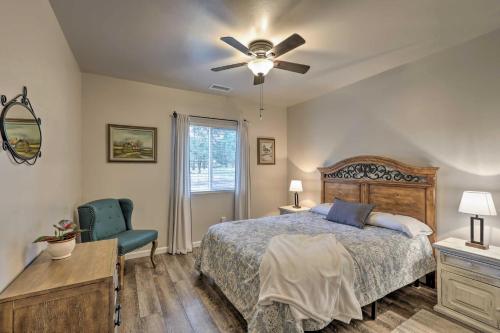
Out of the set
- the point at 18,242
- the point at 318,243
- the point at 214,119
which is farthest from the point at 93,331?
the point at 214,119

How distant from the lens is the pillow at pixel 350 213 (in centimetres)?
292

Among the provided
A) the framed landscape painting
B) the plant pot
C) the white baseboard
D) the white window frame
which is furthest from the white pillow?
the framed landscape painting

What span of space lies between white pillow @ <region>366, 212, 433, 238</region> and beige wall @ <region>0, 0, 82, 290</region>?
327cm

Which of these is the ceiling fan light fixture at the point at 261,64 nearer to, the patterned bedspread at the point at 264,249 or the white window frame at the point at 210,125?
the patterned bedspread at the point at 264,249

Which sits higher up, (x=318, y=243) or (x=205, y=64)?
(x=205, y=64)

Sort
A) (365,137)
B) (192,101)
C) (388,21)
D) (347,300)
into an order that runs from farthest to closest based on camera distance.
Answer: (192,101), (365,137), (388,21), (347,300)

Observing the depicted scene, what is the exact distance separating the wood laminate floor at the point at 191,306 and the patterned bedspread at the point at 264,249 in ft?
0.65

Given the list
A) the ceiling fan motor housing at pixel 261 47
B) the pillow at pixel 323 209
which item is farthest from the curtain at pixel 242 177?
the ceiling fan motor housing at pixel 261 47

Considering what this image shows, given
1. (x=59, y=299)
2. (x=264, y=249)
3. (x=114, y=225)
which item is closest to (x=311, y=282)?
(x=264, y=249)

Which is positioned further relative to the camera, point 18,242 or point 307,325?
point 307,325

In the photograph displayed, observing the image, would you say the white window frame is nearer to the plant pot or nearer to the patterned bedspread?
the patterned bedspread

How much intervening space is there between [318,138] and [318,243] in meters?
2.65

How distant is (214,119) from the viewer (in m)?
4.26

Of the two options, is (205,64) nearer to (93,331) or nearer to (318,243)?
(318,243)
